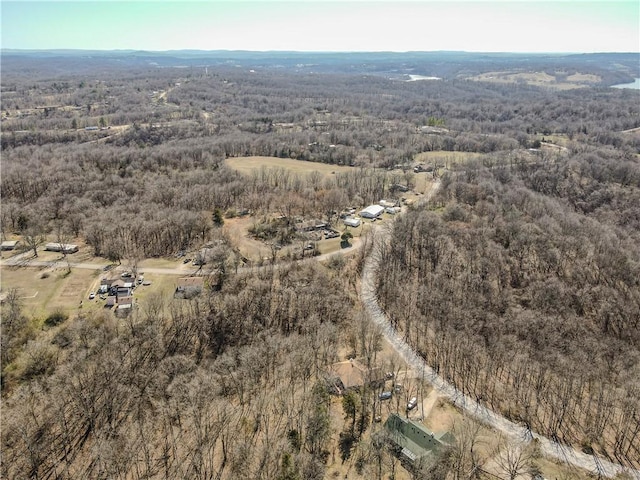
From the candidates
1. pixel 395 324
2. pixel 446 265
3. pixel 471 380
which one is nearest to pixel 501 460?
pixel 471 380

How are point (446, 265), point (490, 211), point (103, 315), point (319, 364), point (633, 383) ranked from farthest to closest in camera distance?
1. point (490, 211)
2. point (446, 265)
3. point (103, 315)
4. point (319, 364)
5. point (633, 383)

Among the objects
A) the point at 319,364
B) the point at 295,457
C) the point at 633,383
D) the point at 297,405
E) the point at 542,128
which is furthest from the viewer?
the point at 542,128

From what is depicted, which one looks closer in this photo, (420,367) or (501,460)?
(501,460)

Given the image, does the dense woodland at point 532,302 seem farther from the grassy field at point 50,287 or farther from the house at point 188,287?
the grassy field at point 50,287

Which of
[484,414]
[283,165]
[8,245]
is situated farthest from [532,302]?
[8,245]

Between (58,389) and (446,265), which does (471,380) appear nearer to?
(446,265)

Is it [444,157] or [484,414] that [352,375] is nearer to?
[484,414]

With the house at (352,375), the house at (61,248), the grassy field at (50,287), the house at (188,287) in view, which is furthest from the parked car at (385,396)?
the house at (61,248)
